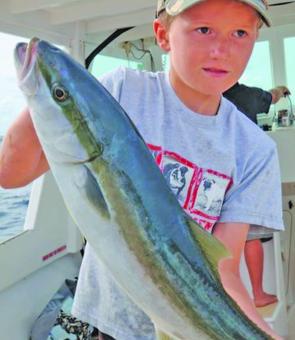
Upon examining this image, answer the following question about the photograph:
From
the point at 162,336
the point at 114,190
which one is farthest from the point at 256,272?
the point at 114,190

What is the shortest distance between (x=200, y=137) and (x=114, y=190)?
0.45 meters

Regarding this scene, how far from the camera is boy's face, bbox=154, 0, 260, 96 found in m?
0.99

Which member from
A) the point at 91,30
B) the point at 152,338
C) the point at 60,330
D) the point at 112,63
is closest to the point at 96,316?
the point at 152,338

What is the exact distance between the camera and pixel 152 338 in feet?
3.69

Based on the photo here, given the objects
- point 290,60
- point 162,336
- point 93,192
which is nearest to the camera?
point 93,192

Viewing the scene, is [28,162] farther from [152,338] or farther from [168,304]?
[152,338]

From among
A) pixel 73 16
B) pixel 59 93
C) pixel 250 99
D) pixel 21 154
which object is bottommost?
pixel 250 99

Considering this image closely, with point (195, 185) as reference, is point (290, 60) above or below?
above

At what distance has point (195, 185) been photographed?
44.9 inches

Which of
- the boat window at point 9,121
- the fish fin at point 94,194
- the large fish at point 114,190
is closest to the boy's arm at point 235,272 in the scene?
the large fish at point 114,190

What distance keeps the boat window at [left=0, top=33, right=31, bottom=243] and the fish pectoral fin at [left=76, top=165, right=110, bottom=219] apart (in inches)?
75.0

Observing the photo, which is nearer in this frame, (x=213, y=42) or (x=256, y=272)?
(x=213, y=42)

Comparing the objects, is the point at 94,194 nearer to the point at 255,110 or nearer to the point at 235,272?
the point at 235,272

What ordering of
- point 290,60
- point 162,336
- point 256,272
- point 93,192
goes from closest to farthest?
point 93,192, point 162,336, point 256,272, point 290,60
